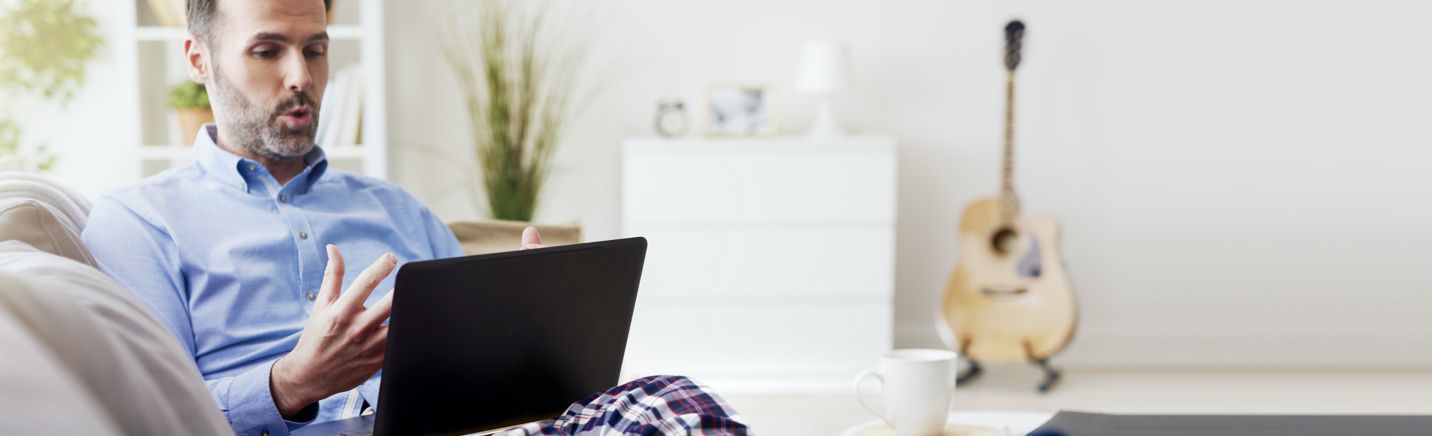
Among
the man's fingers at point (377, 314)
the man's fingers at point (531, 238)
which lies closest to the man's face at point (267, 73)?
the man's fingers at point (531, 238)

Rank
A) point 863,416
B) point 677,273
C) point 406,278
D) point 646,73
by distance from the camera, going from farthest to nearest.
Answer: point 646,73 < point 677,273 < point 863,416 < point 406,278

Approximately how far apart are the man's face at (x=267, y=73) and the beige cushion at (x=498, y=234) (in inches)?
17.2

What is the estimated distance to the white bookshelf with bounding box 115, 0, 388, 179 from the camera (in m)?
3.62

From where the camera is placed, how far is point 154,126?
3781 millimetres

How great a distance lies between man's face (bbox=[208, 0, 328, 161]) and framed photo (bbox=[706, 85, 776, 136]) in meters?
2.33

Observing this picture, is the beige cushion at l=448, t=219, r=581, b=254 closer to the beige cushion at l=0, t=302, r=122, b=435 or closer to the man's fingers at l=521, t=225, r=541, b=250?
the man's fingers at l=521, t=225, r=541, b=250

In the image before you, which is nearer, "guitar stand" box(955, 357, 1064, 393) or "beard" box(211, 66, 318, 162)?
"beard" box(211, 66, 318, 162)

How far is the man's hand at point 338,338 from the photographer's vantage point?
1211 millimetres

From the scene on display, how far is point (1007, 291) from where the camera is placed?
149 inches

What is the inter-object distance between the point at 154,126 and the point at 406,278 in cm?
311

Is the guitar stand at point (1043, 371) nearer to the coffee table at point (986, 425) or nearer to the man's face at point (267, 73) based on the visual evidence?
the coffee table at point (986, 425)

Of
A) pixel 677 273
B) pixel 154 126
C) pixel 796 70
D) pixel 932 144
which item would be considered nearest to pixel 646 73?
pixel 796 70

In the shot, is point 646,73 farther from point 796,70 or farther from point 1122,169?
point 1122,169

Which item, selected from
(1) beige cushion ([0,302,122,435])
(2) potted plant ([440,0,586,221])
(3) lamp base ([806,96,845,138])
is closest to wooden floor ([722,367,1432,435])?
(3) lamp base ([806,96,845,138])
